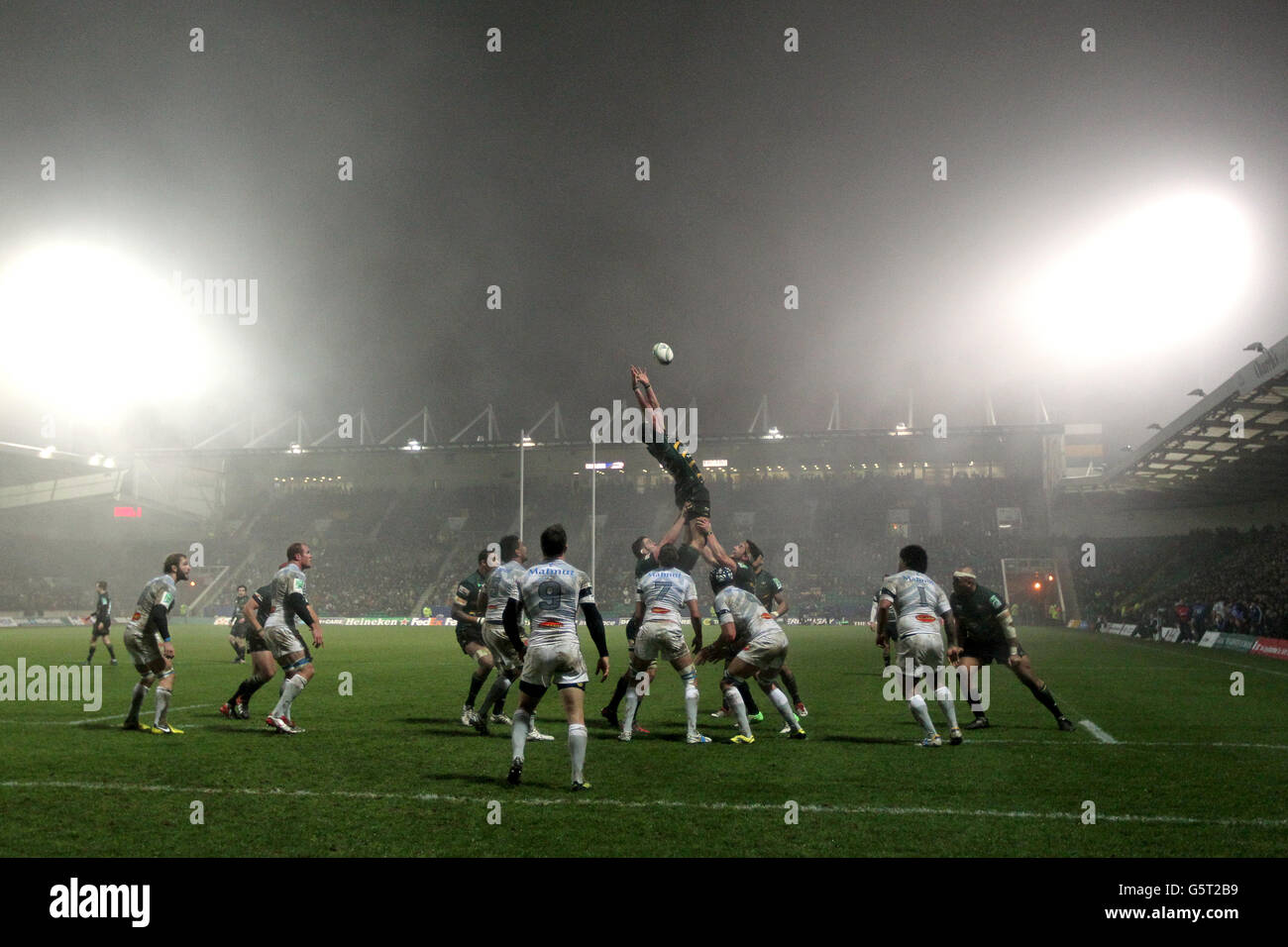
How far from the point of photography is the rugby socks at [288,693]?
12.3 metres

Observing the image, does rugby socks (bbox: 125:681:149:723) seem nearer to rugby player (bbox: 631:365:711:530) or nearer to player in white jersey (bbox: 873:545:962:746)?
rugby player (bbox: 631:365:711:530)

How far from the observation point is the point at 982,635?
13094mm

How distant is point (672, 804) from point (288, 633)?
704 cm

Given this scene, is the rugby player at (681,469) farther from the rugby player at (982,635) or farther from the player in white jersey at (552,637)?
the rugby player at (982,635)

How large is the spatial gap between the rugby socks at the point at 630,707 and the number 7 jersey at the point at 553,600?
122 inches

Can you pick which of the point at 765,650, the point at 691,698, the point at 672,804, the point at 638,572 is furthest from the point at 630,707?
the point at 672,804

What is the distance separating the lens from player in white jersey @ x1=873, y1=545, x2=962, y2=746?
35.9 feet

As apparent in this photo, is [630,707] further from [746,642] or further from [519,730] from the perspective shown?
[519,730]

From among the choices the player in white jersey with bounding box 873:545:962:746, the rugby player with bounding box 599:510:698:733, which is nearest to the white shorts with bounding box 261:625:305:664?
the rugby player with bounding box 599:510:698:733

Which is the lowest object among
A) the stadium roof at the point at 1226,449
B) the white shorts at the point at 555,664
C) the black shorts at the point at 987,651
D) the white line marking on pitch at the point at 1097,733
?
the white line marking on pitch at the point at 1097,733

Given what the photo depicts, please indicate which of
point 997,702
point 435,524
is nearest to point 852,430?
point 435,524

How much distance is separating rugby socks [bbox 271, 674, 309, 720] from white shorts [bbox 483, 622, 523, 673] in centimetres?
245

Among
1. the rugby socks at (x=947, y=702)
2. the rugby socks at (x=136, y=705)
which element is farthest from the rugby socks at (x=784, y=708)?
the rugby socks at (x=136, y=705)
